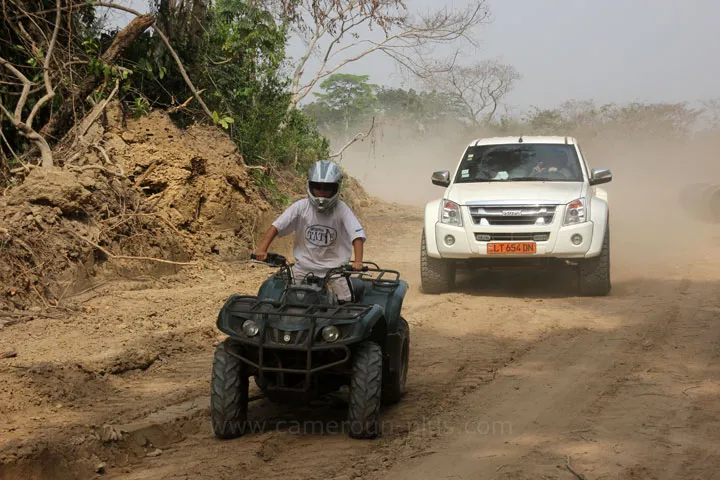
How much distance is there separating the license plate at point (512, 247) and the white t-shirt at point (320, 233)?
4.54 meters

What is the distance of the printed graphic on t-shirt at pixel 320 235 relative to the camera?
555 cm

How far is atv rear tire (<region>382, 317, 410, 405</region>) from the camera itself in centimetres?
554

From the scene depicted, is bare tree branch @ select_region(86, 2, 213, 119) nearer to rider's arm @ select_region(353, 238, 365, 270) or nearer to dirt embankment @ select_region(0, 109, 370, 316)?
dirt embankment @ select_region(0, 109, 370, 316)

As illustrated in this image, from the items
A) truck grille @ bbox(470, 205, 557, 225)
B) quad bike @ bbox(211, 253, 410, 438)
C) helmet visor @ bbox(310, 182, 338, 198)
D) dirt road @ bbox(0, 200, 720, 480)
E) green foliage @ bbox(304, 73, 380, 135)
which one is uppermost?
green foliage @ bbox(304, 73, 380, 135)

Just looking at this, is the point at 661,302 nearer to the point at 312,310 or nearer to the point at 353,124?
the point at 312,310

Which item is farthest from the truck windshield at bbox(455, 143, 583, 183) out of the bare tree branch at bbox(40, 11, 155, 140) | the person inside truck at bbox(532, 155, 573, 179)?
the bare tree branch at bbox(40, 11, 155, 140)

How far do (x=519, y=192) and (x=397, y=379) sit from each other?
497 cm

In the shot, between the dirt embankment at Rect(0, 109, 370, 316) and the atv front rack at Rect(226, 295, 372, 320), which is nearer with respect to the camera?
the atv front rack at Rect(226, 295, 372, 320)

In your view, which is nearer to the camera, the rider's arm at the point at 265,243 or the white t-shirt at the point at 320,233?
the rider's arm at the point at 265,243

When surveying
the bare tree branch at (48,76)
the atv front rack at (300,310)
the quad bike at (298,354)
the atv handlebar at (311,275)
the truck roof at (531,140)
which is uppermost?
the bare tree branch at (48,76)

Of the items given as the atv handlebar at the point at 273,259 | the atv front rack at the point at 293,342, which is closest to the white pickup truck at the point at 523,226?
the atv handlebar at the point at 273,259

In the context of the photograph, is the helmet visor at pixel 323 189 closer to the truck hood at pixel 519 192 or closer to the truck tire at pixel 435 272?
the truck hood at pixel 519 192

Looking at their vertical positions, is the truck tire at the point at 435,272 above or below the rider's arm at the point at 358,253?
below

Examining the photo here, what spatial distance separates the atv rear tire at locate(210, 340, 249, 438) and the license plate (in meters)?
5.47
